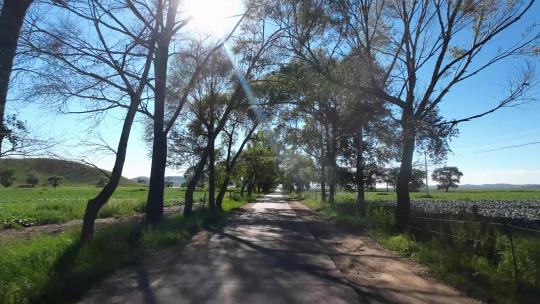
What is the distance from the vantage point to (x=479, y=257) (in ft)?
32.3

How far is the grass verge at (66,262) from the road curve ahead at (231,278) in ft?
1.30

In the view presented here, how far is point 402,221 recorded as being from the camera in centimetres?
1716

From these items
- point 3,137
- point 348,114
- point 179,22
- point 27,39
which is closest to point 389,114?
point 348,114

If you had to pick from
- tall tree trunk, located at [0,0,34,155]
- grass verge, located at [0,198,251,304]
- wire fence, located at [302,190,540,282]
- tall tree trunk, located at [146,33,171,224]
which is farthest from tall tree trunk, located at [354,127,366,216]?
tall tree trunk, located at [0,0,34,155]

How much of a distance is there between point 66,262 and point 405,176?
12951 millimetres


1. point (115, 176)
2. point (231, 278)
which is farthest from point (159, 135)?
point (231, 278)

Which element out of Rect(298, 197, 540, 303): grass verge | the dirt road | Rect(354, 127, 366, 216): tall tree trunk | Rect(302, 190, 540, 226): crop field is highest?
Rect(354, 127, 366, 216): tall tree trunk

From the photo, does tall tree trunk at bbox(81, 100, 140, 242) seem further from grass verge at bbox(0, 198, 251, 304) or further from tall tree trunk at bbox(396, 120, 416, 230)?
tall tree trunk at bbox(396, 120, 416, 230)

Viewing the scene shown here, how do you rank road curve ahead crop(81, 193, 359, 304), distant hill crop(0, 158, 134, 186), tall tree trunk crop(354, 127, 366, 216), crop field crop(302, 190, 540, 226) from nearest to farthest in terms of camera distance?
road curve ahead crop(81, 193, 359, 304) < distant hill crop(0, 158, 134, 186) < crop field crop(302, 190, 540, 226) < tall tree trunk crop(354, 127, 366, 216)

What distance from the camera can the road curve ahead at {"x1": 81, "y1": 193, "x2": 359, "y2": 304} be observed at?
→ 753 centimetres

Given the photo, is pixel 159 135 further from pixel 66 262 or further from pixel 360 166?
pixel 360 166

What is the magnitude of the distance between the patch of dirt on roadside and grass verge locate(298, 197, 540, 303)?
324 millimetres

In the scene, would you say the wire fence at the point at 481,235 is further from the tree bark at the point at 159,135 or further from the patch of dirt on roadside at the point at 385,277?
the tree bark at the point at 159,135

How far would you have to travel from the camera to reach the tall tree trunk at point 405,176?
16766 millimetres
